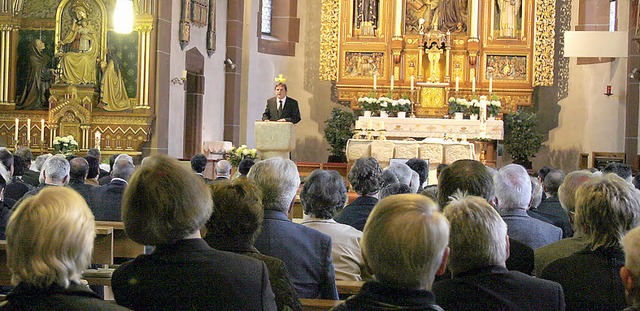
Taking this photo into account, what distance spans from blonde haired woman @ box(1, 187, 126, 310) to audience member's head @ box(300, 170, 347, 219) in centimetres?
251

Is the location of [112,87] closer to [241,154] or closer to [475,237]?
[241,154]

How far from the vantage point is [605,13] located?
1952 cm

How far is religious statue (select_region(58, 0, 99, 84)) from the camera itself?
14969 mm

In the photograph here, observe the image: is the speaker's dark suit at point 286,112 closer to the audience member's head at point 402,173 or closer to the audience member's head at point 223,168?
the audience member's head at point 223,168

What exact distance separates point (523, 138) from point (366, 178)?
12.8 metres

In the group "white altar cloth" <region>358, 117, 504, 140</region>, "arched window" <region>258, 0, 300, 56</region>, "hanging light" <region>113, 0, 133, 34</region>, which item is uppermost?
"arched window" <region>258, 0, 300, 56</region>

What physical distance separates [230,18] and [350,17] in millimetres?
2517

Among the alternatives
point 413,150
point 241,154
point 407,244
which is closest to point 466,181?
point 407,244

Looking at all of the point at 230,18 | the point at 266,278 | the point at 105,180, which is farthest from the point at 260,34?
the point at 266,278

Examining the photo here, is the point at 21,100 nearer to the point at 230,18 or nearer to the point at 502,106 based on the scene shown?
the point at 230,18

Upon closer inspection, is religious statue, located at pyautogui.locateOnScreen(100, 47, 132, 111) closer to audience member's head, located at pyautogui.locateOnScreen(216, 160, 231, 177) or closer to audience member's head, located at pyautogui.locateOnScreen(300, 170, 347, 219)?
audience member's head, located at pyautogui.locateOnScreen(216, 160, 231, 177)

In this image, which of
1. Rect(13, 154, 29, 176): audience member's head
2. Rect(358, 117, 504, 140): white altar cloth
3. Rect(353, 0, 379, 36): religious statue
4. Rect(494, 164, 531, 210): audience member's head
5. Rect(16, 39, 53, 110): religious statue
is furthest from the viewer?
Rect(353, 0, 379, 36): religious statue

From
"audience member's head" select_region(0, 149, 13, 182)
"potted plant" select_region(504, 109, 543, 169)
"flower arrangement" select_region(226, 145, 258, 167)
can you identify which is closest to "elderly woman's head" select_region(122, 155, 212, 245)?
"audience member's head" select_region(0, 149, 13, 182)

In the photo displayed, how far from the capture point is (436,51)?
19.0m
